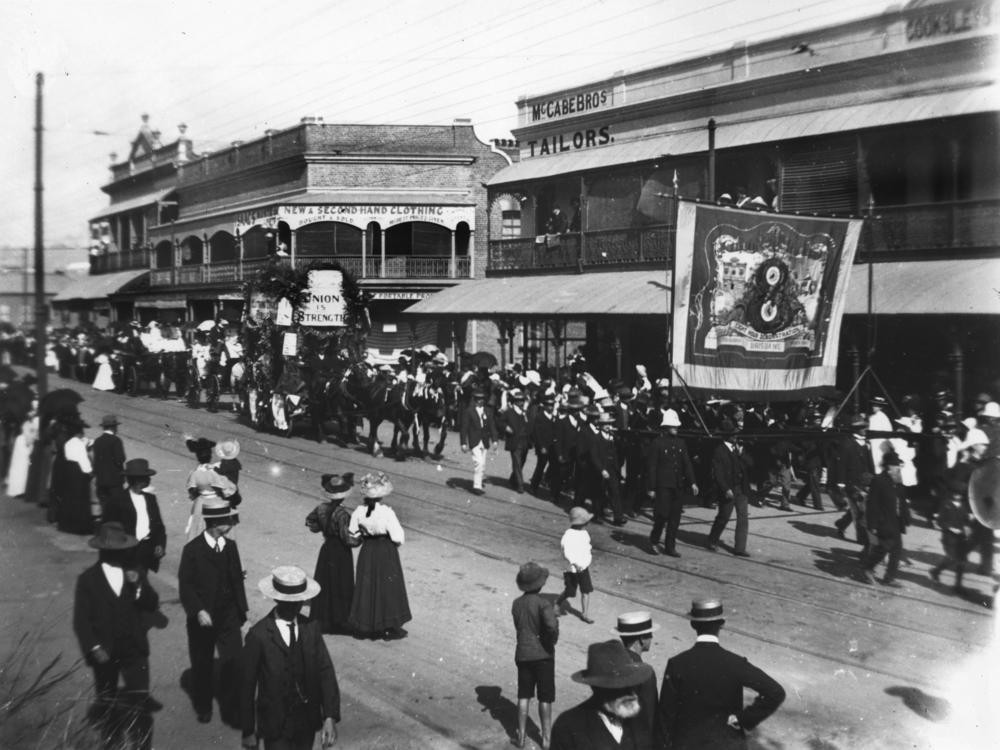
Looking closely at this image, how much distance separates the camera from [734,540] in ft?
40.5

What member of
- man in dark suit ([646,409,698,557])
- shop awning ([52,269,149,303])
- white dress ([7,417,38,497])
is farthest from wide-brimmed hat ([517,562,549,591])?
shop awning ([52,269,149,303])

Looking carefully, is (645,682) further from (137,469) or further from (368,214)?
(368,214)

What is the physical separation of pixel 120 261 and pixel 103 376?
2192cm

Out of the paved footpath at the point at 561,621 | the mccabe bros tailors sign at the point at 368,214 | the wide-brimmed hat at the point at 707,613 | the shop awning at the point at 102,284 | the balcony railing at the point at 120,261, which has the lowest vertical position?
the paved footpath at the point at 561,621

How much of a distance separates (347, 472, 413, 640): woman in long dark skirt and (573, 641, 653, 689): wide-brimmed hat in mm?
4215

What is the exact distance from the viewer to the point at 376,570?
28.0 feet

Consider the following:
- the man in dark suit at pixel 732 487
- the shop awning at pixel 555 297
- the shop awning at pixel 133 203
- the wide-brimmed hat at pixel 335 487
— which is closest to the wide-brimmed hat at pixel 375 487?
the wide-brimmed hat at pixel 335 487

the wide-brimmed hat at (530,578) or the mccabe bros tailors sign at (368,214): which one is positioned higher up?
the mccabe bros tailors sign at (368,214)

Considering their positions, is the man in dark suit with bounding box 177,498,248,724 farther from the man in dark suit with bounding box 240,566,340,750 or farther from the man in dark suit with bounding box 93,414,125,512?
the man in dark suit with bounding box 93,414,125,512

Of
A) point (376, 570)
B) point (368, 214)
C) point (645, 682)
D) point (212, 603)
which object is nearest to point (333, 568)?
point (376, 570)

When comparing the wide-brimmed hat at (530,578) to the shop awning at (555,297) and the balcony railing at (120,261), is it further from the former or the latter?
the balcony railing at (120,261)

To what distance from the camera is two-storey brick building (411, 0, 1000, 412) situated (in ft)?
54.9

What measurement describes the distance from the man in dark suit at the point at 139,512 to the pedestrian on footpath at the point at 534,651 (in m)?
3.68

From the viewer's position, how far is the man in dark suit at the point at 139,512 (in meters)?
8.34
